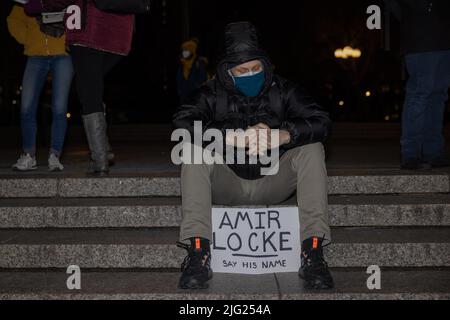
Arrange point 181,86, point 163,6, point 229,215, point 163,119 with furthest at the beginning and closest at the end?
point 163,6 → point 163,119 → point 181,86 → point 229,215

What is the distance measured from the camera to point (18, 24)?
4633mm

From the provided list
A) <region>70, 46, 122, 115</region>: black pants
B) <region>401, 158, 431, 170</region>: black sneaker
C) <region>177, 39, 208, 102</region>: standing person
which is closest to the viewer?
<region>70, 46, 122, 115</region>: black pants

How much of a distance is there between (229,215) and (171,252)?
42 centimetres

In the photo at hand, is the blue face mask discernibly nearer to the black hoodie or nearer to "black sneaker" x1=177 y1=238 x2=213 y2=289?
the black hoodie

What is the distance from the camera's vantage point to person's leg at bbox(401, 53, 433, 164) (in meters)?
4.29

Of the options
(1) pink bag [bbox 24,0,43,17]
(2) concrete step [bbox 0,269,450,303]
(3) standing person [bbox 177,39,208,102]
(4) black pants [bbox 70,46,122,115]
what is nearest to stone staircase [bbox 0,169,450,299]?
(2) concrete step [bbox 0,269,450,303]

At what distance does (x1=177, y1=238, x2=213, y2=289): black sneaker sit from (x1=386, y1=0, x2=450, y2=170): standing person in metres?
1.95

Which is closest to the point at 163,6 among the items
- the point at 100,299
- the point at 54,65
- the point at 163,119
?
the point at 163,119

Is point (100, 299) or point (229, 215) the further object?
point (229, 215)

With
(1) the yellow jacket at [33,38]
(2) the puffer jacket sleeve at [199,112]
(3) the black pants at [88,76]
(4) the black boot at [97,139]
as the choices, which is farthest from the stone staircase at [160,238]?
(1) the yellow jacket at [33,38]

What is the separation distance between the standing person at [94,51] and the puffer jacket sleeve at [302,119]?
4.53 ft

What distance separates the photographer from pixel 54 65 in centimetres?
451
